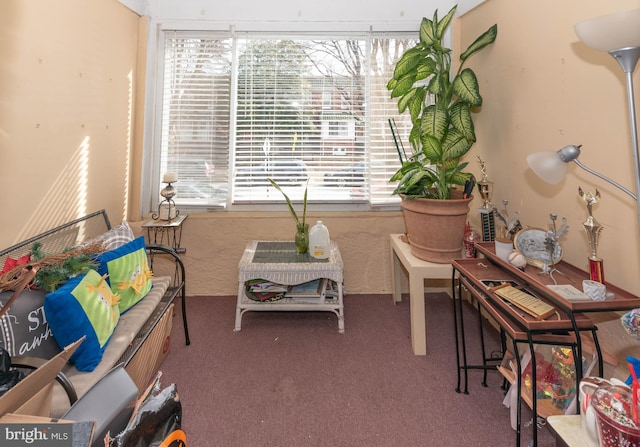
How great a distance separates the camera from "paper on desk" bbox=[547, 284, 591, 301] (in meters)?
1.27

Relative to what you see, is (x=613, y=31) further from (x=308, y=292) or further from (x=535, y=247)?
(x=308, y=292)

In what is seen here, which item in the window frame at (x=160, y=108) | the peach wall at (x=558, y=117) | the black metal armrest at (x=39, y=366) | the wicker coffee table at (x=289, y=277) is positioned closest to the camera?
the black metal armrest at (x=39, y=366)

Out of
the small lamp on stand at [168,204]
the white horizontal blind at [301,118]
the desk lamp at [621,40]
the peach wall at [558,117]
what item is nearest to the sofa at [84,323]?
the small lamp on stand at [168,204]

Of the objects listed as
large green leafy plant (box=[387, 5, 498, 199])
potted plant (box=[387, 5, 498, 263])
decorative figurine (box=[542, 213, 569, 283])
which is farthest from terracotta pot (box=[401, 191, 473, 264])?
decorative figurine (box=[542, 213, 569, 283])

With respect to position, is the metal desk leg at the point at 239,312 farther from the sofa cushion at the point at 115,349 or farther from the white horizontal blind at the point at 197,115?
the white horizontal blind at the point at 197,115

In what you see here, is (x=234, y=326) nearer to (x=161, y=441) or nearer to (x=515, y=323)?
(x=161, y=441)

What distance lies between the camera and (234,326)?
257 cm

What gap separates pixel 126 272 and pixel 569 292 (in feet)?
7.17

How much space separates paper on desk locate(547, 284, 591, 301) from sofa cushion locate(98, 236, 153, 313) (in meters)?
2.12

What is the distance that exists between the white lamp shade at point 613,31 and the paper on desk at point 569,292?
0.93 metres

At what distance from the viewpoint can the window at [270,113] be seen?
9.98ft

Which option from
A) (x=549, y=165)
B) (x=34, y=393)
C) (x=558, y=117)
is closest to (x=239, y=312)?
(x=34, y=393)

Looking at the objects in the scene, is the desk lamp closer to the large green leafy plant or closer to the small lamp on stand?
the large green leafy plant

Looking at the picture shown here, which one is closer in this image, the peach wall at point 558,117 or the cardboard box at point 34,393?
the cardboard box at point 34,393
